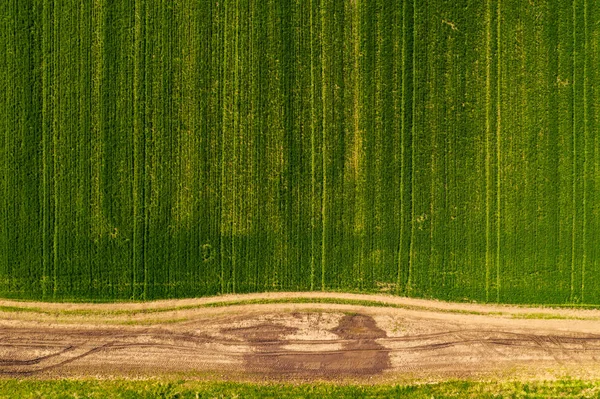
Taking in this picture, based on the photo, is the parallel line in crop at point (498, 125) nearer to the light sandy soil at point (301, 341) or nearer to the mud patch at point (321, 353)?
the light sandy soil at point (301, 341)

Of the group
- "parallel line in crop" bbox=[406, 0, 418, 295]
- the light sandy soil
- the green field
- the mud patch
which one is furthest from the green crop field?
the green field

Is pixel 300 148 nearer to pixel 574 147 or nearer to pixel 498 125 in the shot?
pixel 498 125

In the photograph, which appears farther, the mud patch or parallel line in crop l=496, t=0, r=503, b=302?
parallel line in crop l=496, t=0, r=503, b=302

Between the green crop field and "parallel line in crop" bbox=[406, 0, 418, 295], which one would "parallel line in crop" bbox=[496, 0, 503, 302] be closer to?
the green crop field

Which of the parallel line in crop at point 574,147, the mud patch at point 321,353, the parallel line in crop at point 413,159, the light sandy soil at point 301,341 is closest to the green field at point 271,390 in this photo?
the light sandy soil at point 301,341

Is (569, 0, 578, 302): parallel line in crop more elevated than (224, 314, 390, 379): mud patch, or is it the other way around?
(569, 0, 578, 302): parallel line in crop

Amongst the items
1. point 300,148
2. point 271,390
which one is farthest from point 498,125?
point 271,390
